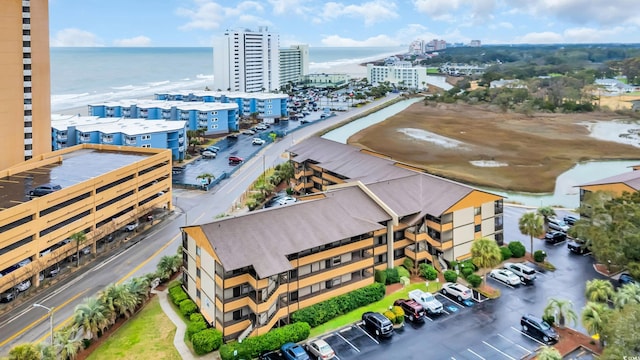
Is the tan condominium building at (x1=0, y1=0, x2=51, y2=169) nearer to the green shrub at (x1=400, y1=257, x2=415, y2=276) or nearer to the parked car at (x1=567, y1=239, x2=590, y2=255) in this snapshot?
the green shrub at (x1=400, y1=257, x2=415, y2=276)

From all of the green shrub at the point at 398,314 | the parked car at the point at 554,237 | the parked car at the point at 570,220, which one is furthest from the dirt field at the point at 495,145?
the green shrub at the point at 398,314

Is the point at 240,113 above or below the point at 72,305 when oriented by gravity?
above

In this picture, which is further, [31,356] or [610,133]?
[610,133]

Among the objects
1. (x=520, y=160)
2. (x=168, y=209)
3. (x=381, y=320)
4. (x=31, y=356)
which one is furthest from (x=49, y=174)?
(x=520, y=160)

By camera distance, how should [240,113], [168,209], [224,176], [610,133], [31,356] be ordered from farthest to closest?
[240,113], [610,133], [224,176], [168,209], [31,356]

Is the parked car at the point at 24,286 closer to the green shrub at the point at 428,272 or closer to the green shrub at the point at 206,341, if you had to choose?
the green shrub at the point at 206,341

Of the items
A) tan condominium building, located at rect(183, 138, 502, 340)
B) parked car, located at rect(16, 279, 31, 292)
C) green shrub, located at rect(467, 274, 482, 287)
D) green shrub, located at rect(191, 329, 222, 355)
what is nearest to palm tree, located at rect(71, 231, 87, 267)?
parked car, located at rect(16, 279, 31, 292)

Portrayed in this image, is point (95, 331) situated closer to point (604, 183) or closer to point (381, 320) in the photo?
point (381, 320)
